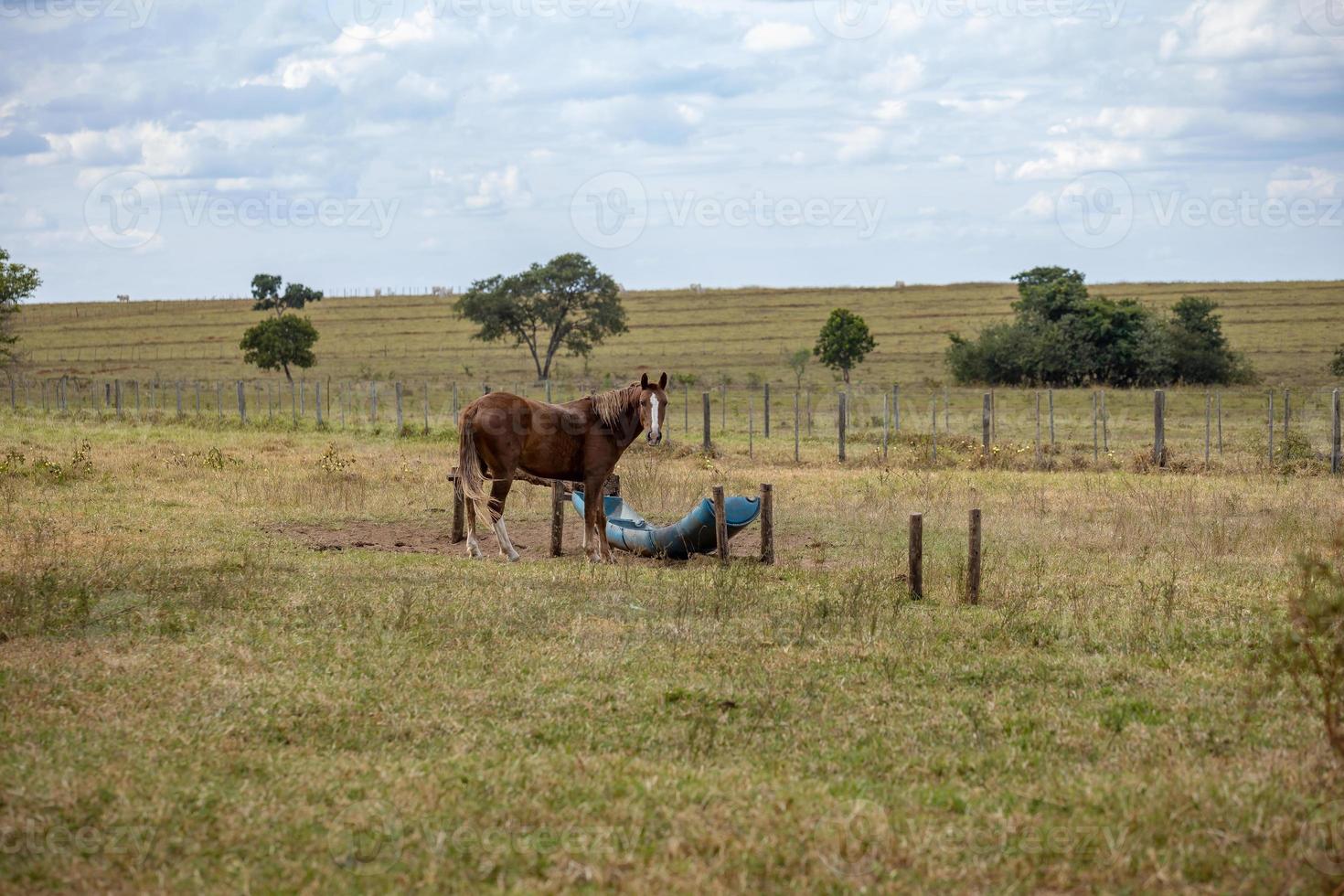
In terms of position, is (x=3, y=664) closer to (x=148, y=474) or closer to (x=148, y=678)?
(x=148, y=678)

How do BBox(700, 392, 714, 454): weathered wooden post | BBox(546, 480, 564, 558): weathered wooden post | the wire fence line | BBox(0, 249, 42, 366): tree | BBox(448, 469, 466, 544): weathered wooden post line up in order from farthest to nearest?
BBox(0, 249, 42, 366): tree → BBox(700, 392, 714, 454): weathered wooden post → the wire fence line → BBox(448, 469, 466, 544): weathered wooden post → BBox(546, 480, 564, 558): weathered wooden post

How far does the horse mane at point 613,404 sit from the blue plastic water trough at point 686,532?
1.25 meters

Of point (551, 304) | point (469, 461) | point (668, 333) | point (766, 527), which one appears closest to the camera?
point (766, 527)

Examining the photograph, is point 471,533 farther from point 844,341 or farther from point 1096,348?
point 844,341

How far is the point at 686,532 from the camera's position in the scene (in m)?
13.0

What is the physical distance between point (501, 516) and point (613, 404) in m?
1.74

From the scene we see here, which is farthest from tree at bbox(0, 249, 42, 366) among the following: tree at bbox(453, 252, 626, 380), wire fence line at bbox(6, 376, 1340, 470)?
tree at bbox(453, 252, 626, 380)

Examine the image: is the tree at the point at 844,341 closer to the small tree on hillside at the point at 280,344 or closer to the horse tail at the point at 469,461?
the small tree on hillside at the point at 280,344

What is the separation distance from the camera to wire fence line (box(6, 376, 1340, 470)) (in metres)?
24.9

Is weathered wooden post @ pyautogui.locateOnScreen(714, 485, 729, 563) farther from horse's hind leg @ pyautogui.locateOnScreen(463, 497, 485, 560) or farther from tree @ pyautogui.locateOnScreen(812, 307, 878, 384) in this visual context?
tree @ pyautogui.locateOnScreen(812, 307, 878, 384)

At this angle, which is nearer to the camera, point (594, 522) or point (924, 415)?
point (594, 522)

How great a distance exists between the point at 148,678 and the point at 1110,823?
548 centimetres

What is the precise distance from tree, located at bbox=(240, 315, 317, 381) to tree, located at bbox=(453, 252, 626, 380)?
27.9 feet

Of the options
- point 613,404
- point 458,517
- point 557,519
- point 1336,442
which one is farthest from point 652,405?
point 1336,442
